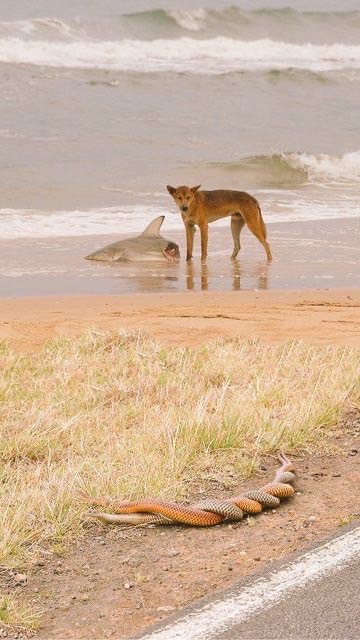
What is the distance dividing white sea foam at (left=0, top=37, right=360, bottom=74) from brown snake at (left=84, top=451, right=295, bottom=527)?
104ft

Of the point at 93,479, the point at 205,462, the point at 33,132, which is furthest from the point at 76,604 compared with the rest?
the point at 33,132

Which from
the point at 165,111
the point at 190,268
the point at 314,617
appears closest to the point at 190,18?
the point at 165,111

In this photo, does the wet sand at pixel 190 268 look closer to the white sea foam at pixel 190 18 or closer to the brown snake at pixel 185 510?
the brown snake at pixel 185 510

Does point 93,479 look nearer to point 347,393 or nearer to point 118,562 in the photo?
point 118,562

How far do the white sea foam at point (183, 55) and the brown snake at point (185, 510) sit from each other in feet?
104

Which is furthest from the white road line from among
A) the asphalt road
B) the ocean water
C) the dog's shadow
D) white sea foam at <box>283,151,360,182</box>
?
white sea foam at <box>283,151,360,182</box>

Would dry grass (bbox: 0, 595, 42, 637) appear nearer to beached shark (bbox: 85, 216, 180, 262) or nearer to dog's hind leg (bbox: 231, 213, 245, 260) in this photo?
beached shark (bbox: 85, 216, 180, 262)

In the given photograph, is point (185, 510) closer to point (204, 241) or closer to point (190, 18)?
point (204, 241)

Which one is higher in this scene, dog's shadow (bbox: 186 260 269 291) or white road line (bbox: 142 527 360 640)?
white road line (bbox: 142 527 360 640)

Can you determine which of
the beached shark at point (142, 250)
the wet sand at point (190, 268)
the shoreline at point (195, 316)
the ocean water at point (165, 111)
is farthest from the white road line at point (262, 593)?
the ocean water at point (165, 111)

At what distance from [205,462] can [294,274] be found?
7.80 m

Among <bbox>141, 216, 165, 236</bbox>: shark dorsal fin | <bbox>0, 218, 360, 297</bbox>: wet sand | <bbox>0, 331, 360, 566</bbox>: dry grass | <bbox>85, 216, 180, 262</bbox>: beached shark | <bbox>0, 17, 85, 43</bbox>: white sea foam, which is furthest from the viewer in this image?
<bbox>0, 17, 85, 43</bbox>: white sea foam

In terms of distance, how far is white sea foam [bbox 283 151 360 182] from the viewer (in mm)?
23719

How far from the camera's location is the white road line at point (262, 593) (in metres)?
4.01
